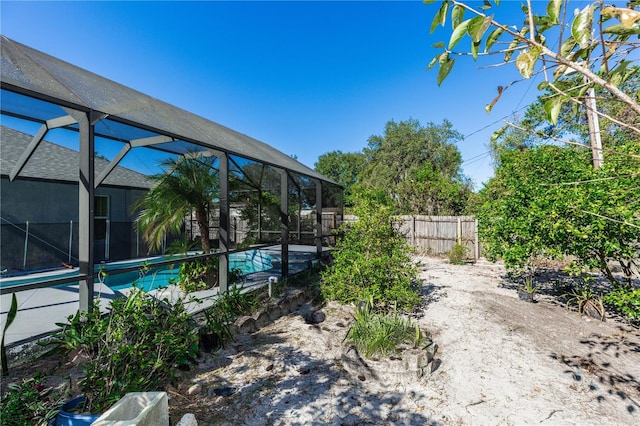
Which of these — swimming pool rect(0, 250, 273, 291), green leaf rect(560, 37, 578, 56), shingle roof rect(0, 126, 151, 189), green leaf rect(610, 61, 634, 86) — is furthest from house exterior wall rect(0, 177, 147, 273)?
green leaf rect(610, 61, 634, 86)

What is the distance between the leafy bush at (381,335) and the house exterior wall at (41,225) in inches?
340

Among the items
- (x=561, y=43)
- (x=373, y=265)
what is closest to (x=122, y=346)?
(x=561, y=43)

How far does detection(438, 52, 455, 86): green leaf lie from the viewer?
0.95m

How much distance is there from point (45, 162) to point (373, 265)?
30.3 feet

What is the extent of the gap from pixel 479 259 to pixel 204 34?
1126 centimetres

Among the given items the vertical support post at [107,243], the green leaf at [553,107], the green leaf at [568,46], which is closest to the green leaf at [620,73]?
the green leaf at [568,46]

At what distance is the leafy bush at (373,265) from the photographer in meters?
4.42

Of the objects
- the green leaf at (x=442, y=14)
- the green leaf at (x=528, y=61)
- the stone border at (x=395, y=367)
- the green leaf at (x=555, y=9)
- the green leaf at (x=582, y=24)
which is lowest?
the stone border at (x=395, y=367)

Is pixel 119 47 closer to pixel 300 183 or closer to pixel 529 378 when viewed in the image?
pixel 300 183

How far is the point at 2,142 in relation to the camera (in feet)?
20.0

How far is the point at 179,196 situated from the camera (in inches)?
209

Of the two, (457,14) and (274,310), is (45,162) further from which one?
(457,14)

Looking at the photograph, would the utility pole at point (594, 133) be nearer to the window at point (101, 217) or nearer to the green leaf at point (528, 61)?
the green leaf at point (528, 61)

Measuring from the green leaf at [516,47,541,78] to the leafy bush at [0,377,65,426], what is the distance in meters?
2.84
